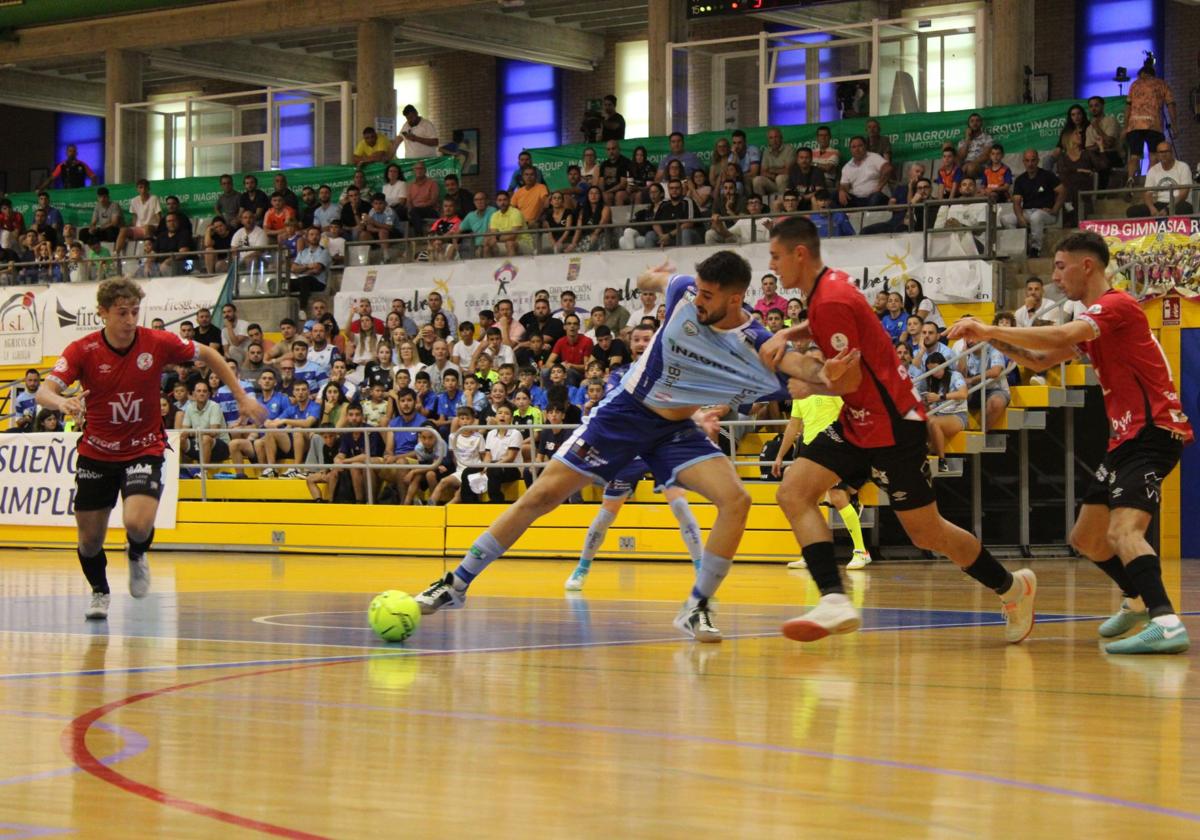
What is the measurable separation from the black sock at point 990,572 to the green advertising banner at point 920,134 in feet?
45.7

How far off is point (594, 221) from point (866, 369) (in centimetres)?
1462

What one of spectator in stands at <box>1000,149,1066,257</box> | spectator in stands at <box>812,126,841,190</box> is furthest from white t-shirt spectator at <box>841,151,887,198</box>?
spectator in stands at <box>1000,149,1066,257</box>

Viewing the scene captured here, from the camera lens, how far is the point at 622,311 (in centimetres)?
1959

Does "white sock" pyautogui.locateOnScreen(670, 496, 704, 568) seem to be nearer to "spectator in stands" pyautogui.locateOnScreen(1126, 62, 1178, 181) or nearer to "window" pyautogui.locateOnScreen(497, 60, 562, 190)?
"spectator in stands" pyautogui.locateOnScreen(1126, 62, 1178, 181)

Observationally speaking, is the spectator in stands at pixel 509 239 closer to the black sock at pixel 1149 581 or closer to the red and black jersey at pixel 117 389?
the red and black jersey at pixel 117 389

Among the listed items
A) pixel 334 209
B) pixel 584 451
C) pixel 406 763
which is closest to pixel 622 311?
pixel 334 209

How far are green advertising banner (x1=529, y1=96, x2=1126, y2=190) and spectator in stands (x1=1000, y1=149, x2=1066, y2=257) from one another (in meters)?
1.27

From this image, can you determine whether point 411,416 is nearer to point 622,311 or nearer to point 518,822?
point 622,311

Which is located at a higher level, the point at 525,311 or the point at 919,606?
the point at 525,311

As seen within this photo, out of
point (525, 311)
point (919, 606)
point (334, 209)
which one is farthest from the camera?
point (334, 209)

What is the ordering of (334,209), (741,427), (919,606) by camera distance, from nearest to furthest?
(919,606) < (741,427) < (334,209)

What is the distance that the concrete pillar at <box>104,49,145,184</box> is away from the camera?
1218 inches

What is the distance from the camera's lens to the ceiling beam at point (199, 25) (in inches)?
1133

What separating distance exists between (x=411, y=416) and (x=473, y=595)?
7168mm
